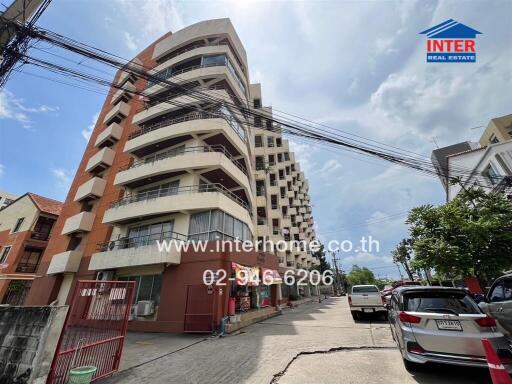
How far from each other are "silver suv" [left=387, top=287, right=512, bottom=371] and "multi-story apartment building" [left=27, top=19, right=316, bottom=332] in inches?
290

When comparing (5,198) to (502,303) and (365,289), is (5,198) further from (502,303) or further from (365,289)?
(502,303)

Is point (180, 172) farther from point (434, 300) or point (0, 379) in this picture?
point (434, 300)

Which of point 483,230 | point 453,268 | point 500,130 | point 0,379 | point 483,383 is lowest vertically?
point 483,383

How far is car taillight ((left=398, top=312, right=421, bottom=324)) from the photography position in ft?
15.2

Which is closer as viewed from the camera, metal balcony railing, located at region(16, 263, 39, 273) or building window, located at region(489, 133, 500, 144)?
metal balcony railing, located at region(16, 263, 39, 273)

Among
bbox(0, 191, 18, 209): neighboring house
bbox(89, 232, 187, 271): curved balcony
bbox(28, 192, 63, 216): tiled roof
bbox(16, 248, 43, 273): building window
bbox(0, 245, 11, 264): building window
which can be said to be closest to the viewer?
bbox(89, 232, 187, 271): curved balcony

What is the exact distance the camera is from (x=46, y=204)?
27125mm

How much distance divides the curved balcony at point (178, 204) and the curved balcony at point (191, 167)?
103 cm

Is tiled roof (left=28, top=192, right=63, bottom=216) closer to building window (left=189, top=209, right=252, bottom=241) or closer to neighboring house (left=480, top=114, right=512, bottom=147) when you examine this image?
building window (left=189, top=209, right=252, bottom=241)

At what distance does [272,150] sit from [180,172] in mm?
16701

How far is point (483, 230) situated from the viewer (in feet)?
33.1

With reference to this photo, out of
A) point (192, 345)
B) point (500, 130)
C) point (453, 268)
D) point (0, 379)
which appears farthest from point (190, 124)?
point (500, 130)

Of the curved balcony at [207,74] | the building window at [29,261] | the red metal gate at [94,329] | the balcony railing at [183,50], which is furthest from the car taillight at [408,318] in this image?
the building window at [29,261]

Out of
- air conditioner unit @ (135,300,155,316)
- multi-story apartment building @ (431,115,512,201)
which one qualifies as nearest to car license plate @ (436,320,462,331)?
multi-story apartment building @ (431,115,512,201)
